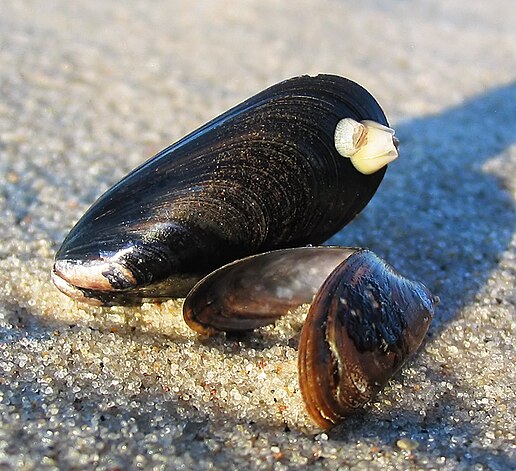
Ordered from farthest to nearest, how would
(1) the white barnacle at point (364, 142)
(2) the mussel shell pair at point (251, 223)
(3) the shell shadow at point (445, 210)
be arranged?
(3) the shell shadow at point (445, 210) < (1) the white barnacle at point (364, 142) < (2) the mussel shell pair at point (251, 223)

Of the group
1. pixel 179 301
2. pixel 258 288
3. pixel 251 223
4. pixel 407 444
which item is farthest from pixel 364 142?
pixel 407 444

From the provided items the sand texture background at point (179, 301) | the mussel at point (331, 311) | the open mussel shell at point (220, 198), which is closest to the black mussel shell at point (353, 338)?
the mussel at point (331, 311)

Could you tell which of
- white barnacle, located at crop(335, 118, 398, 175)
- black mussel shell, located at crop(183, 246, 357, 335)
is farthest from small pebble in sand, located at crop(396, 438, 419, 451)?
white barnacle, located at crop(335, 118, 398, 175)

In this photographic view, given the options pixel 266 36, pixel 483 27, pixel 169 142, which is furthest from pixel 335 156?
pixel 483 27

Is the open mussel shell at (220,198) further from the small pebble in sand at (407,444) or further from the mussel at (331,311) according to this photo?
the small pebble in sand at (407,444)

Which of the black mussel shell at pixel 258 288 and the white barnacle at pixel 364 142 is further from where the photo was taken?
the white barnacle at pixel 364 142

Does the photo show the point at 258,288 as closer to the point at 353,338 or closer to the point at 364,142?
the point at 353,338

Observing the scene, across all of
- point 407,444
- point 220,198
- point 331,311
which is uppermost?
point 220,198
